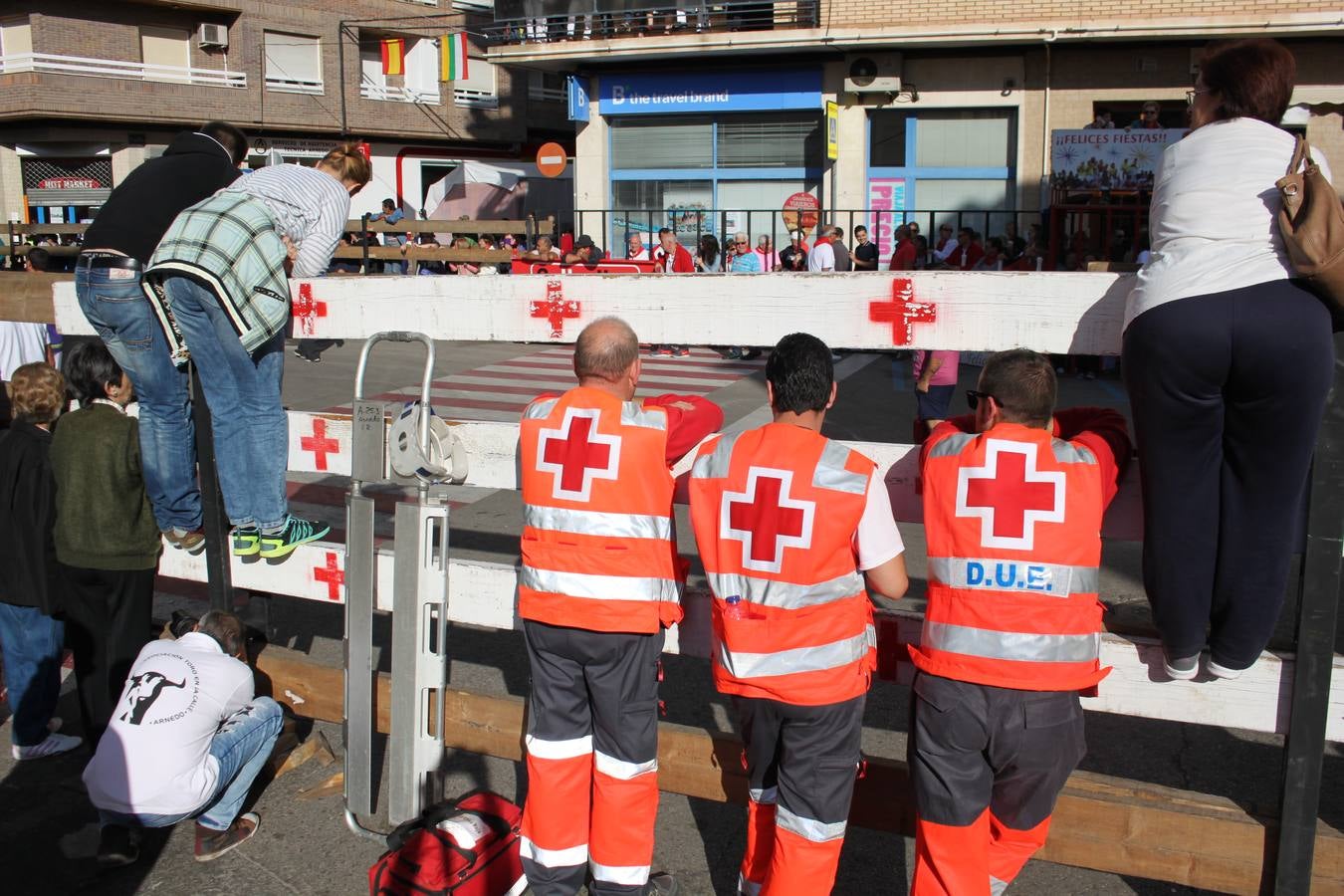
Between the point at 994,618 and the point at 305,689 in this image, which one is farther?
the point at 305,689

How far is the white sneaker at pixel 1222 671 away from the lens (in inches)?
114

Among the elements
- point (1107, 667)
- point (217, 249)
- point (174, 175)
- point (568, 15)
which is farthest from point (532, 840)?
point (568, 15)

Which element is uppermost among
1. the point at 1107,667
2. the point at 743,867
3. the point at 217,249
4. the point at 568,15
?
the point at 568,15

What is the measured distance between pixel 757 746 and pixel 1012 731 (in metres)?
0.67

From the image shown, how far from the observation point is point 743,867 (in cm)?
332

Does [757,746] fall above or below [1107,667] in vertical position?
below

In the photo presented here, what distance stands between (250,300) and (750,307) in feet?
5.37

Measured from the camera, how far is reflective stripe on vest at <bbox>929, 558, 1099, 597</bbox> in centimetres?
285

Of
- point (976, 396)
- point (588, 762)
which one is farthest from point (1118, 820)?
point (588, 762)

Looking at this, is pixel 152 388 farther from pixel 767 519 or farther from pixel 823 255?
pixel 823 255

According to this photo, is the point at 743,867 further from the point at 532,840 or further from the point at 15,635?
the point at 15,635

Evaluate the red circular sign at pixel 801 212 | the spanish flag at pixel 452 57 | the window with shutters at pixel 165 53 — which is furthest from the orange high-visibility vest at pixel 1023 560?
the window with shutters at pixel 165 53

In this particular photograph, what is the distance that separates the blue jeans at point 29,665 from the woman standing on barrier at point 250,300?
1.27 metres

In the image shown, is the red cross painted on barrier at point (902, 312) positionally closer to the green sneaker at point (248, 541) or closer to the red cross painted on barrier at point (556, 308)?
the red cross painted on barrier at point (556, 308)
